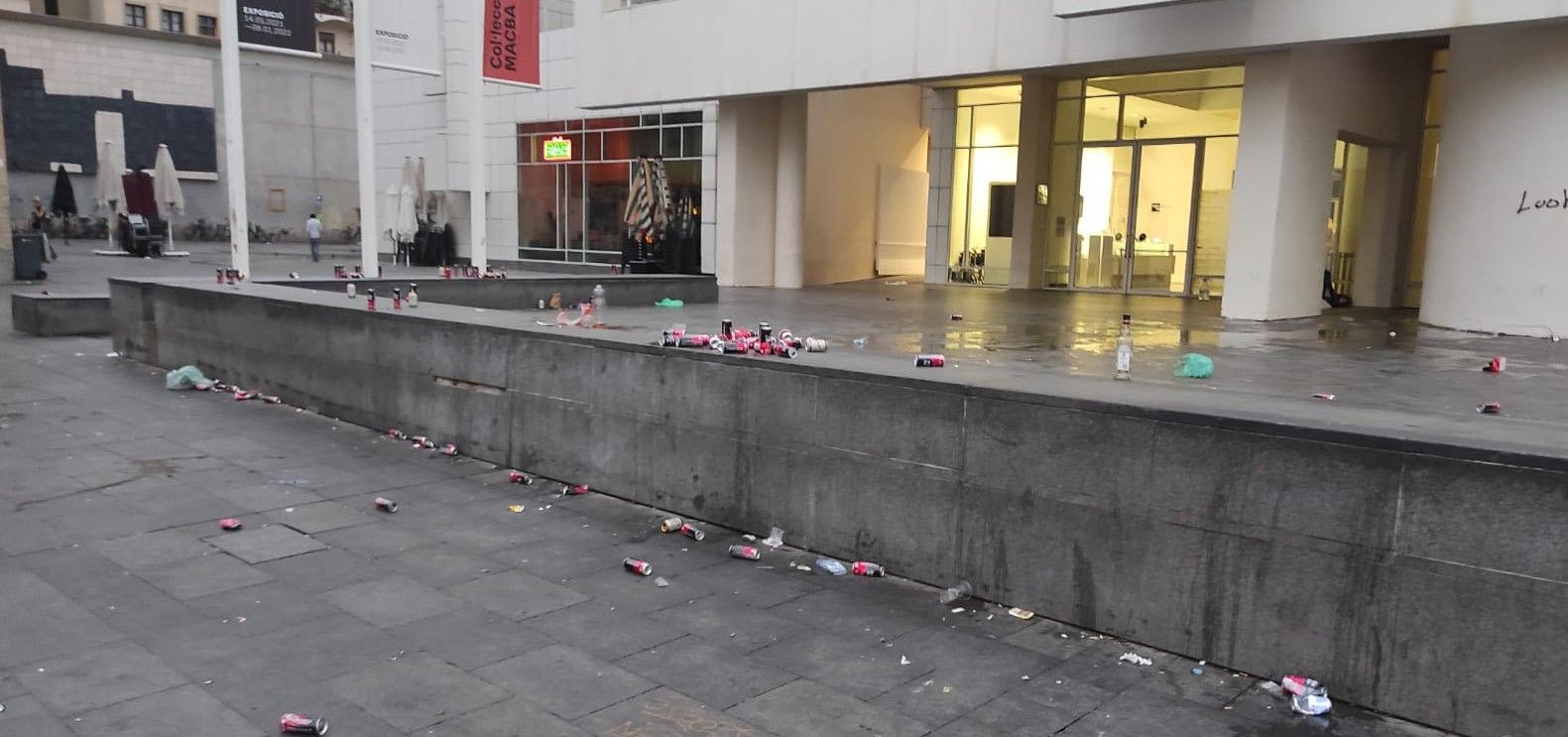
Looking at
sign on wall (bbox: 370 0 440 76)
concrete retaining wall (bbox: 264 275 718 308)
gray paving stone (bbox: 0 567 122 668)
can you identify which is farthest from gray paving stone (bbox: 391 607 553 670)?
sign on wall (bbox: 370 0 440 76)

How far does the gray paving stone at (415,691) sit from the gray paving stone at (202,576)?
1.42 m

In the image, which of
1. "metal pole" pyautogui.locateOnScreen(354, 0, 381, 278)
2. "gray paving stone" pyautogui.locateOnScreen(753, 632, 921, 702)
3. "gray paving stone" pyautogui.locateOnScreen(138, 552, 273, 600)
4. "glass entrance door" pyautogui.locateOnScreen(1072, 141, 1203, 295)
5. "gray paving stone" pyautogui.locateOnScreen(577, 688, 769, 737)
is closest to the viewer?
"gray paving stone" pyautogui.locateOnScreen(577, 688, 769, 737)

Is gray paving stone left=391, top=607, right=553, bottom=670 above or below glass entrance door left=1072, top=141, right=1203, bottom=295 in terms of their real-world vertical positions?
below

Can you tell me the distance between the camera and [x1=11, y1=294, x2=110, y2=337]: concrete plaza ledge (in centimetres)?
1395

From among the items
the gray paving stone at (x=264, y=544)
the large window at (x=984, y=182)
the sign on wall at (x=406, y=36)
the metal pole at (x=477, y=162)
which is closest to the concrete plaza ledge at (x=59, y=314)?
the metal pole at (x=477, y=162)

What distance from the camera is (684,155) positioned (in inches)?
981

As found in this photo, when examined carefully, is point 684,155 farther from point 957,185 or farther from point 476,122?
point 476,122

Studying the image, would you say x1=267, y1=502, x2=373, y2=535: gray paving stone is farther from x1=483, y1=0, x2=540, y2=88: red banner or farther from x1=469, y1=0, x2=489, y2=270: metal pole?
x1=483, y1=0, x2=540, y2=88: red banner

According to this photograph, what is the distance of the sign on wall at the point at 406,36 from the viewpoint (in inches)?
532

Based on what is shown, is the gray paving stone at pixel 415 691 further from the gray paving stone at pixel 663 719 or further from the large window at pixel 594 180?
the large window at pixel 594 180

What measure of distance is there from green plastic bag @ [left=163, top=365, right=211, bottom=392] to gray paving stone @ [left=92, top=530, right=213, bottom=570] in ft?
18.0

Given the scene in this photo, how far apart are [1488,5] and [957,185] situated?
12598 mm

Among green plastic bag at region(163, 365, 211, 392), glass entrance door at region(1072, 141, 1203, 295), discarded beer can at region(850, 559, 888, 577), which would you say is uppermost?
glass entrance door at region(1072, 141, 1203, 295)

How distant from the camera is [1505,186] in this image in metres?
12.2
